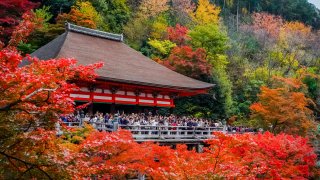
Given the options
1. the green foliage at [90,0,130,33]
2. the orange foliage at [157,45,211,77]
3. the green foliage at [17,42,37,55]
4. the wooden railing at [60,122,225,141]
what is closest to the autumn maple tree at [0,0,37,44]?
the green foliage at [17,42,37,55]

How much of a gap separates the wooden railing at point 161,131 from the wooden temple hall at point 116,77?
283 centimetres

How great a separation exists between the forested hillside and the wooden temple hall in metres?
2.74

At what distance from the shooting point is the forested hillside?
28.0 m

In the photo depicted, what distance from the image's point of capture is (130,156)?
11328 mm

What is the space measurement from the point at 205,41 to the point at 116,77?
1493 cm

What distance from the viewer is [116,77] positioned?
57.5ft

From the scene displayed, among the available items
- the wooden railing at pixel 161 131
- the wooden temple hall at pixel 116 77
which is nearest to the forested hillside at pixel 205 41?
the wooden temple hall at pixel 116 77

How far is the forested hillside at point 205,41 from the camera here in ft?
91.7

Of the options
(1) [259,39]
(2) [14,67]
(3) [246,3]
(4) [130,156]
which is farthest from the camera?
(3) [246,3]

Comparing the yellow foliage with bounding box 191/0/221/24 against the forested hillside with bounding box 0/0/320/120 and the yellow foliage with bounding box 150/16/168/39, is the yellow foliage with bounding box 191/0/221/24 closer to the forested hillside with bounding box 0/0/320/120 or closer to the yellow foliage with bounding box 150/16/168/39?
the forested hillside with bounding box 0/0/320/120

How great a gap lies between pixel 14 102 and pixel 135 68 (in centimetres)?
1440

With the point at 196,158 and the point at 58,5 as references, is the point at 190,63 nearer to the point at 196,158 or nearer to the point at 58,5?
the point at 58,5

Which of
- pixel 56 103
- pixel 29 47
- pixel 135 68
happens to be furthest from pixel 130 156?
pixel 29 47

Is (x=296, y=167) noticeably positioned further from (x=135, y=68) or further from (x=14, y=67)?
(x=14, y=67)
